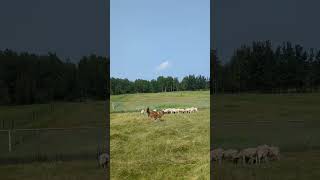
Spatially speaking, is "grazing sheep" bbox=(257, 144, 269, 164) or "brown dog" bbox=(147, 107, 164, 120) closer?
"grazing sheep" bbox=(257, 144, 269, 164)

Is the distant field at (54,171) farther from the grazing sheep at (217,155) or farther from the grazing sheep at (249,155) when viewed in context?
the grazing sheep at (249,155)

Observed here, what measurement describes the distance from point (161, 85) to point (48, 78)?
16237 millimetres

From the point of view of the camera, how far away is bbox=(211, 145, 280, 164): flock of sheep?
8.29 metres

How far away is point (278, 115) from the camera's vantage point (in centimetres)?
1028

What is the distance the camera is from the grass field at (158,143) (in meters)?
10.1

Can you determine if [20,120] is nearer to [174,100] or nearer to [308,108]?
[308,108]

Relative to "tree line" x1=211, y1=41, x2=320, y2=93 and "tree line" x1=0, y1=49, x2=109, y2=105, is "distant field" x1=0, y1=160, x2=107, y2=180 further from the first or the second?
"tree line" x1=211, y1=41, x2=320, y2=93

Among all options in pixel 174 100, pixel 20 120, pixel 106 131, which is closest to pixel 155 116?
pixel 174 100

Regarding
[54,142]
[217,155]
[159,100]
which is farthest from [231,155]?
[159,100]

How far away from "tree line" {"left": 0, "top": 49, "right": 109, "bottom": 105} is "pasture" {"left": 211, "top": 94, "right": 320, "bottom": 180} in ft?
9.34

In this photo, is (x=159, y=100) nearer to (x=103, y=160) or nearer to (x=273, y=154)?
(x=103, y=160)

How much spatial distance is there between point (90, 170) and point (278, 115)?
463 cm

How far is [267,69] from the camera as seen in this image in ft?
33.6

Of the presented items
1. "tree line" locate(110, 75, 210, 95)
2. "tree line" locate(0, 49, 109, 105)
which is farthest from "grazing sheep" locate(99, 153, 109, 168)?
"tree line" locate(110, 75, 210, 95)
